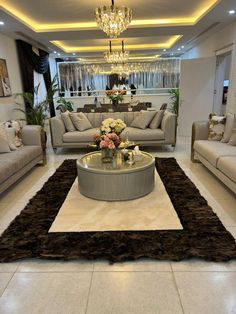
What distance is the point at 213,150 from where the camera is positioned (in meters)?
3.55

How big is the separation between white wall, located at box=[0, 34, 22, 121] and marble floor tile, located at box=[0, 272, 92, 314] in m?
4.37

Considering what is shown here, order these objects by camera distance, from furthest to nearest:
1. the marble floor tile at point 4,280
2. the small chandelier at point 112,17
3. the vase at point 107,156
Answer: the small chandelier at point 112,17 → the vase at point 107,156 → the marble floor tile at point 4,280

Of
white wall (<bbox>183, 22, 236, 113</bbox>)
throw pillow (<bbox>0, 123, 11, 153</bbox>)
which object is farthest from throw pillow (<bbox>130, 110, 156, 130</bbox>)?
throw pillow (<bbox>0, 123, 11, 153</bbox>)

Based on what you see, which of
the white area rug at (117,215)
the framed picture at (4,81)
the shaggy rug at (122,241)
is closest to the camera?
the shaggy rug at (122,241)

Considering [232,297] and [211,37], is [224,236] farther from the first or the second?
[211,37]

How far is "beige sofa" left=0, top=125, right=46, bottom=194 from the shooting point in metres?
3.12

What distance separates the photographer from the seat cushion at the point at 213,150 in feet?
11.0

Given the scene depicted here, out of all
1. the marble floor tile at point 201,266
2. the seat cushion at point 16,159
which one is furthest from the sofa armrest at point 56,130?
the marble floor tile at point 201,266

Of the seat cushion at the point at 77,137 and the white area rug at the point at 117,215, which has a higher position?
the seat cushion at the point at 77,137

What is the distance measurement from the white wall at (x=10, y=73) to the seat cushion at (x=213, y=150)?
4.16m

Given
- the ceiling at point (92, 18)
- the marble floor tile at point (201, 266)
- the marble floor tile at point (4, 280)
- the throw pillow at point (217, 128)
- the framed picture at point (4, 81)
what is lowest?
the marble floor tile at point (4, 280)

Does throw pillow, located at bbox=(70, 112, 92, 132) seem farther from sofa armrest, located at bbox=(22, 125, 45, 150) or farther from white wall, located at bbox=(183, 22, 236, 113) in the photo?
white wall, located at bbox=(183, 22, 236, 113)

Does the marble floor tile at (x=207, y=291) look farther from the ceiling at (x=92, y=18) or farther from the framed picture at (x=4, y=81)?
the framed picture at (x=4, y=81)

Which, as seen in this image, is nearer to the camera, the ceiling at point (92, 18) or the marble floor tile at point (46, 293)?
the marble floor tile at point (46, 293)
